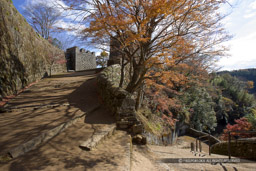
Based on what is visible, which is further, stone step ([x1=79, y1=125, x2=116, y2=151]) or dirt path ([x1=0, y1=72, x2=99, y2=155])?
dirt path ([x1=0, y1=72, x2=99, y2=155])

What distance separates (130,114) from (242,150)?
4769 millimetres

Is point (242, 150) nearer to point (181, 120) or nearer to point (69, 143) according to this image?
point (69, 143)

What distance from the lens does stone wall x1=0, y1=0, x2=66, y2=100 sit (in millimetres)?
6896

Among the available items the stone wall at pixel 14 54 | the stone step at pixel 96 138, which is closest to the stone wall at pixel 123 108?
the stone step at pixel 96 138

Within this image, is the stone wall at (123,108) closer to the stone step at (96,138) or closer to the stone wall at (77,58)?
the stone step at (96,138)

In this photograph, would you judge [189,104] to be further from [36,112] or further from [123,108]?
[36,112]

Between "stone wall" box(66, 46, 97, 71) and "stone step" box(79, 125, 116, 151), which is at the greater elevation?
"stone wall" box(66, 46, 97, 71)

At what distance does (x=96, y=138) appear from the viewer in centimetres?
348

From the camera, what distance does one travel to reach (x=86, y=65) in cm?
2305

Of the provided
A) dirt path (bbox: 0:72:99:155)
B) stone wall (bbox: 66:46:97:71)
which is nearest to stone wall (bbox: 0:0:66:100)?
dirt path (bbox: 0:72:99:155)

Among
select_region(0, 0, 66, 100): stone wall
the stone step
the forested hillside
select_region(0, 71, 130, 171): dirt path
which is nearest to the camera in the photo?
select_region(0, 71, 130, 171): dirt path

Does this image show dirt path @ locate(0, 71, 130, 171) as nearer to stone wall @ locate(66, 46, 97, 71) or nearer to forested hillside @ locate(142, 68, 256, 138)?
forested hillside @ locate(142, 68, 256, 138)

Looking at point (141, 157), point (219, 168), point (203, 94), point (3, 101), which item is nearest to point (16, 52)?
point (3, 101)

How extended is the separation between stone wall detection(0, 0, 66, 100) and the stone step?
563cm
